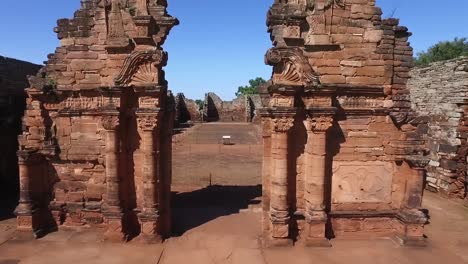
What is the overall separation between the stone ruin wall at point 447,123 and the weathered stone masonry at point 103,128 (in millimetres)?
9064

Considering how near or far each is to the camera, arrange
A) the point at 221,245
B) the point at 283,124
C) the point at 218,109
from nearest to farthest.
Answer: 1. the point at 283,124
2. the point at 221,245
3. the point at 218,109

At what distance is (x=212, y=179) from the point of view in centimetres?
1456

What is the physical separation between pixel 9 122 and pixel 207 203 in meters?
7.80

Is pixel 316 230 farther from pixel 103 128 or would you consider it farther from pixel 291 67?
pixel 103 128

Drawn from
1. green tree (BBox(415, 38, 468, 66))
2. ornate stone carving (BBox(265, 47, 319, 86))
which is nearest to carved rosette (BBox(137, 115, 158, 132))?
ornate stone carving (BBox(265, 47, 319, 86))

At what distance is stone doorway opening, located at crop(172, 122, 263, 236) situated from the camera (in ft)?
33.0

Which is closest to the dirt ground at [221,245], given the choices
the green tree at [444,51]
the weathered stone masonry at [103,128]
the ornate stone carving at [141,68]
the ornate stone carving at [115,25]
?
the weathered stone masonry at [103,128]

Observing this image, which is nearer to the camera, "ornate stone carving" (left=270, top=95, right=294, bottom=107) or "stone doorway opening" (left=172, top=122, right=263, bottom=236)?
"ornate stone carving" (left=270, top=95, right=294, bottom=107)

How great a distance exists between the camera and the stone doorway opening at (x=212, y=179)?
10070mm

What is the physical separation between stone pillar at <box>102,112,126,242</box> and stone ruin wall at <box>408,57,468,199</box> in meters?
9.87

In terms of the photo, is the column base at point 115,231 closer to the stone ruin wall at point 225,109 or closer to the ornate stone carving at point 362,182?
the ornate stone carving at point 362,182

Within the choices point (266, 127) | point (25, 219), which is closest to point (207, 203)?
point (266, 127)

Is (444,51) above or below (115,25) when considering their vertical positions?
above

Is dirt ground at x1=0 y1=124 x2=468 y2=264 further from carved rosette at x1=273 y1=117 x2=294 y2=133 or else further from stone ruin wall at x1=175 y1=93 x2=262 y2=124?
stone ruin wall at x1=175 y1=93 x2=262 y2=124
